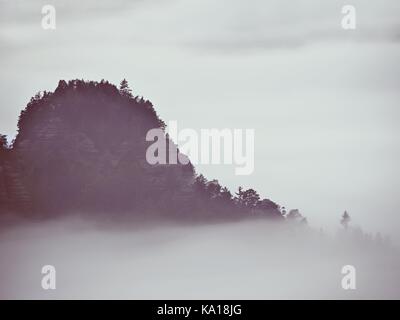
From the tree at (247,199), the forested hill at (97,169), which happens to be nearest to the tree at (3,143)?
the forested hill at (97,169)

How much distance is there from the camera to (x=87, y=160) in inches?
5468

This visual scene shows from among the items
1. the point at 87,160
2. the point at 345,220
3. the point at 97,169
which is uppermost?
the point at 87,160

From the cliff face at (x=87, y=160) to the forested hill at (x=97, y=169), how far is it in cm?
11

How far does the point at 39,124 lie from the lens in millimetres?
141375

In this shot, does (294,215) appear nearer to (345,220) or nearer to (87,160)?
(345,220)

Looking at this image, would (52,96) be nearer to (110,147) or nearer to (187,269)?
(110,147)

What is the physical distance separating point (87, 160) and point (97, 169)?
2.13 m

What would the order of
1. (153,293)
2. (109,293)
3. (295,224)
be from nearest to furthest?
(153,293), (109,293), (295,224)

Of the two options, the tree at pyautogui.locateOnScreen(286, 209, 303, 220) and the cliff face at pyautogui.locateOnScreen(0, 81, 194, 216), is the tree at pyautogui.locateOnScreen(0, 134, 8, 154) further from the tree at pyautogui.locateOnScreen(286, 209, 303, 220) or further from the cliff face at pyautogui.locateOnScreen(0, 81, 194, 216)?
the tree at pyautogui.locateOnScreen(286, 209, 303, 220)

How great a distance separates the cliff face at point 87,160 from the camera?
13038 cm

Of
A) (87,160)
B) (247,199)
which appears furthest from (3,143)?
(247,199)

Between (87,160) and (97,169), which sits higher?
(87,160)
